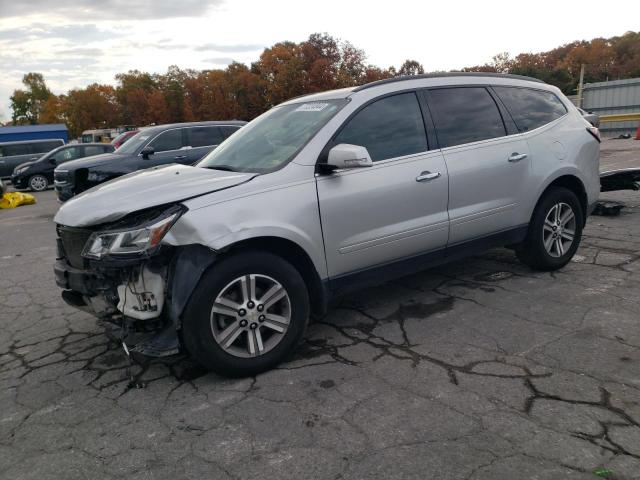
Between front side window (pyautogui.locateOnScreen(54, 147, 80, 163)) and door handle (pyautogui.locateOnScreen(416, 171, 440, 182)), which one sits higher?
front side window (pyautogui.locateOnScreen(54, 147, 80, 163))

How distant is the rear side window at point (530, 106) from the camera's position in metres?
4.73

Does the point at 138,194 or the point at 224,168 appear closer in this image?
the point at 138,194

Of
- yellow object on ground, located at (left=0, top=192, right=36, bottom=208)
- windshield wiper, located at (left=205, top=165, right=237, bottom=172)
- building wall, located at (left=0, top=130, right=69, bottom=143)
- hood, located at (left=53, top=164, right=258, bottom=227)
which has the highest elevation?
building wall, located at (left=0, top=130, right=69, bottom=143)

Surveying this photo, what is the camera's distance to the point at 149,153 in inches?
387

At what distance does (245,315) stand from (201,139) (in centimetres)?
811

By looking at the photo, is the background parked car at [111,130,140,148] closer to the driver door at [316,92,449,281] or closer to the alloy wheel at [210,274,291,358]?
the driver door at [316,92,449,281]

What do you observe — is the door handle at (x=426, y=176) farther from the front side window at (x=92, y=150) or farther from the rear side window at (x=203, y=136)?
the front side window at (x=92, y=150)

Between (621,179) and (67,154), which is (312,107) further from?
(67,154)

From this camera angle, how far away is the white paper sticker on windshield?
4021 mm

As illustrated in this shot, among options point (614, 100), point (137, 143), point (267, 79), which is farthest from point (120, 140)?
point (267, 79)

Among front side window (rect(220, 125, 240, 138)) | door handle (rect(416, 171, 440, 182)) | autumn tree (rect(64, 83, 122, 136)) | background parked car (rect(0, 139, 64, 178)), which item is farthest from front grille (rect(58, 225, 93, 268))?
autumn tree (rect(64, 83, 122, 136))

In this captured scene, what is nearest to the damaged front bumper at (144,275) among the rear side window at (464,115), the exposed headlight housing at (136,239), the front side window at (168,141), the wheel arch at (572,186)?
the exposed headlight housing at (136,239)

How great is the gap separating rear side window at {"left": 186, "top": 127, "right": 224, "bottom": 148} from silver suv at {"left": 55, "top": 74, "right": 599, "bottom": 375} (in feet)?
20.7

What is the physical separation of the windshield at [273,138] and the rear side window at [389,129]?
191mm
